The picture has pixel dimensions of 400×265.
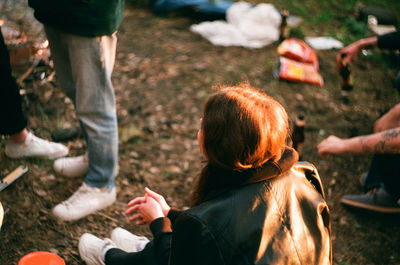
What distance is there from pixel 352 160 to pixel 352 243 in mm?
1088

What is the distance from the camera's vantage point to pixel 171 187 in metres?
3.27

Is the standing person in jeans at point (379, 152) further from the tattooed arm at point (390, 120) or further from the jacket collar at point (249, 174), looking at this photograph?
the jacket collar at point (249, 174)

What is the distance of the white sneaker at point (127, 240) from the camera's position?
2496 mm

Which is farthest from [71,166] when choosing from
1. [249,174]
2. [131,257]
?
[249,174]

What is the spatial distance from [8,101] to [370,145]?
2736mm

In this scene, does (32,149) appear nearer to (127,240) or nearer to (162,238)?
(127,240)

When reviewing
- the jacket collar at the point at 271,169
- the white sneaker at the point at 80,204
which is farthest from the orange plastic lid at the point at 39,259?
the jacket collar at the point at 271,169

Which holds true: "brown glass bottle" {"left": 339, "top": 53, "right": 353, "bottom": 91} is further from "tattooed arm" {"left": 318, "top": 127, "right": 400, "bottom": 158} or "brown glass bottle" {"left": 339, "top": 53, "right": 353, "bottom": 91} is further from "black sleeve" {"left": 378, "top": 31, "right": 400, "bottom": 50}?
"tattooed arm" {"left": 318, "top": 127, "right": 400, "bottom": 158}

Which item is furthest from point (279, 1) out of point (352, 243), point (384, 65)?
point (352, 243)

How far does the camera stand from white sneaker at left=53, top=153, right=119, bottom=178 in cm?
302

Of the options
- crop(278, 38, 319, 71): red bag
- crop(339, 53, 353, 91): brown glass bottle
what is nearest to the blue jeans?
crop(339, 53, 353, 91): brown glass bottle

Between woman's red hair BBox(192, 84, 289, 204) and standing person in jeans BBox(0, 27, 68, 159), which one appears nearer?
woman's red hair BBox(192, 84, 289, 204)

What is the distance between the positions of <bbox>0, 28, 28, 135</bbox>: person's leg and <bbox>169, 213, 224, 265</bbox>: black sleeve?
1.77 meters

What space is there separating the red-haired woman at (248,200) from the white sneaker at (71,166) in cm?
164
